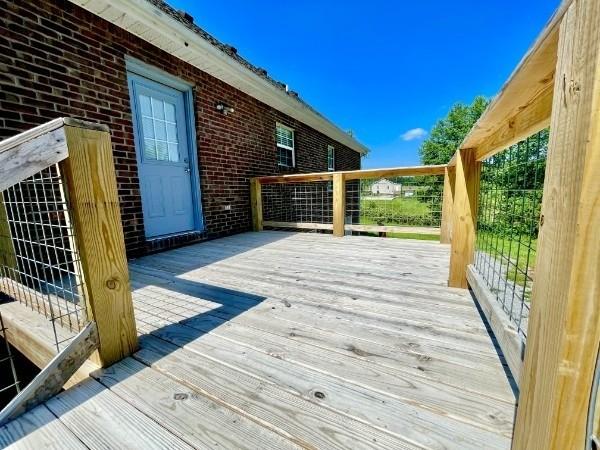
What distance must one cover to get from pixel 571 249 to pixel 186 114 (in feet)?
14.3

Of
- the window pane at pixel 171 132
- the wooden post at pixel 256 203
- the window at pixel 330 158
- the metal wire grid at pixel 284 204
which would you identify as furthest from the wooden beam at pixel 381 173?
the window at pixel 330 158

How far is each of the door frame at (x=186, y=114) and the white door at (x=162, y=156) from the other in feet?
0.09

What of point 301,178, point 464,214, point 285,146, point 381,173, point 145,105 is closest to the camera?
point 464,214

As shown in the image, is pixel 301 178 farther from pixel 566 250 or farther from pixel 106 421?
pixel 566 250

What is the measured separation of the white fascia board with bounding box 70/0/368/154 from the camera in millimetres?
2658

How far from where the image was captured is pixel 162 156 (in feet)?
11.9

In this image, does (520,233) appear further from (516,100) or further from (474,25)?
(474,25)

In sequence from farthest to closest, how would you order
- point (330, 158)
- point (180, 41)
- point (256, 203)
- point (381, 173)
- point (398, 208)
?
1. point (330, 158)
2. point (256, 203)
3. point (398, 208)
4. point (381, 173)
5. point (180, 41)

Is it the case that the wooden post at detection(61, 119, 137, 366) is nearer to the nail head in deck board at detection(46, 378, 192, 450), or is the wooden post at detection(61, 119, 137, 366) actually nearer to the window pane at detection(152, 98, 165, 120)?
the nail head in deck board at detection(46, 378, 192, 450)

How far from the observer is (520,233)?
3.84ft

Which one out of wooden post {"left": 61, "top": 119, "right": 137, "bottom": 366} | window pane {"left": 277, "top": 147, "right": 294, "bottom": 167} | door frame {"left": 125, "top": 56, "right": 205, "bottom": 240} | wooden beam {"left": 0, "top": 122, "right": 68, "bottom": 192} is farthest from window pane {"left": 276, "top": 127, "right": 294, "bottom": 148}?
wooden beam {"left": 0, "top": 122, "right": 68, "bottom": 192}

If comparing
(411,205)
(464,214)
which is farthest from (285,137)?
(464,214)

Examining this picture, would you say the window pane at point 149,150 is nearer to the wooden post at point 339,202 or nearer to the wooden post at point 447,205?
the wooden post at point 339,202

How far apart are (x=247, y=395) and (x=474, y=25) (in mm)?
15461
